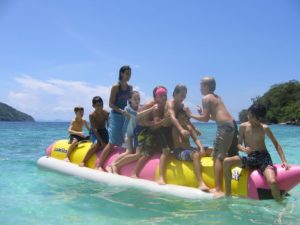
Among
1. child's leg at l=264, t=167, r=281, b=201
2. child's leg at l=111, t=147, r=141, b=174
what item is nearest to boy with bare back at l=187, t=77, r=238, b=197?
child's leg at l=264, t=167, r=281, b=201

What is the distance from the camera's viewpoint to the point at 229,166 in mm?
4168

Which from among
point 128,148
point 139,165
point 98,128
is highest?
point 98,128

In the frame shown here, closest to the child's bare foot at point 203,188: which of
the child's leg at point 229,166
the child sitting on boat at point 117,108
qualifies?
the child's leg at point 229,166

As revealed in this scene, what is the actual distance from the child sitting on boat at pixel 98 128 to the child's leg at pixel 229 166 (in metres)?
2.54

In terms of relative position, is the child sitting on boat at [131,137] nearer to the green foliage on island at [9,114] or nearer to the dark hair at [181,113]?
the dark hair at [181,113]

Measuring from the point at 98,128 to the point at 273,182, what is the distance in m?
3.16

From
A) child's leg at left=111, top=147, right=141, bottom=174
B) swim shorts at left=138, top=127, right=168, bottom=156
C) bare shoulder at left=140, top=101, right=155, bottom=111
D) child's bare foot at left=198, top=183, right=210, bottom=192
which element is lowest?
child's bare foot at left=198, top=183, right=210, bottom=192

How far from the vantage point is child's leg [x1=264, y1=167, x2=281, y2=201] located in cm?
398

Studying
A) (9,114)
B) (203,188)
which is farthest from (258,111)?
(9,114)

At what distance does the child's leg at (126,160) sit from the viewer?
17.1 ft

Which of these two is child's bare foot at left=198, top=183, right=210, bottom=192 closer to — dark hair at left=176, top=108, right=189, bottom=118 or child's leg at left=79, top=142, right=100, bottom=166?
dark hair at left=176, top=108, right=189, bottom=118

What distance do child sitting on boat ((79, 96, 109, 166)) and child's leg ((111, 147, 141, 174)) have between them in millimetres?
751

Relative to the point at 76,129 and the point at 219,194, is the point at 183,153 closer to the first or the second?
the point at 219,194

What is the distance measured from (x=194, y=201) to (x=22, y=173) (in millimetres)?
3929
